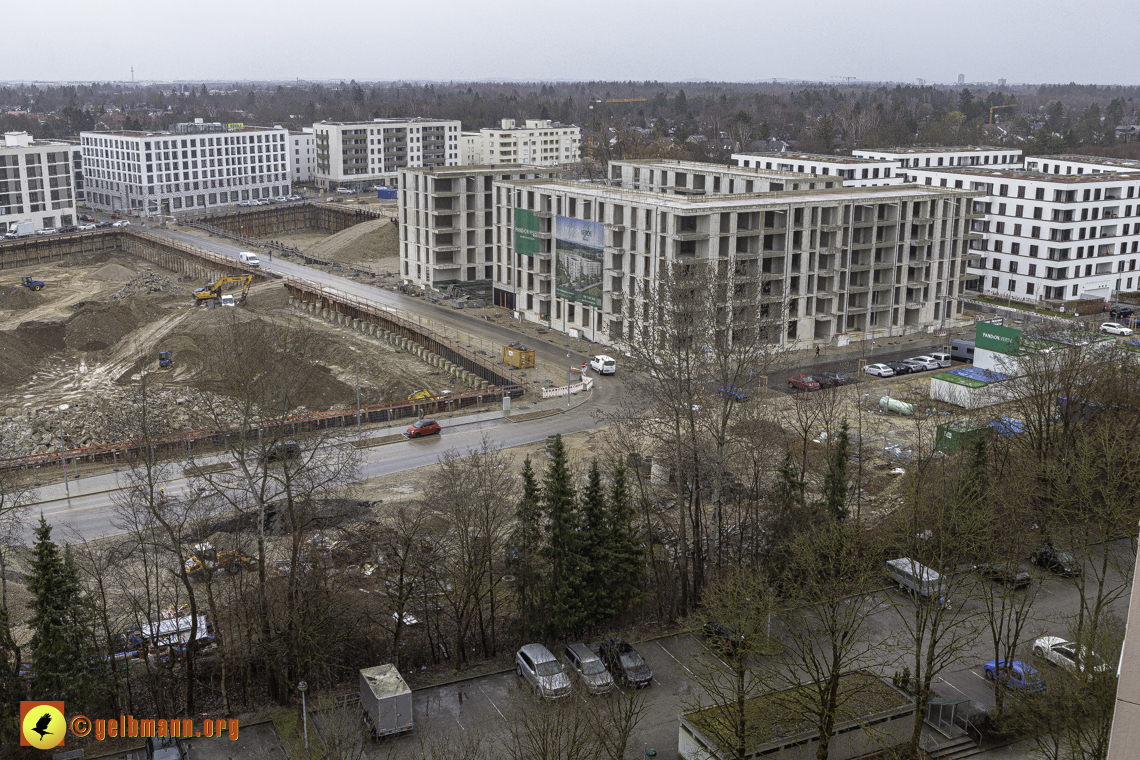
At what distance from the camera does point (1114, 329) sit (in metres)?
75.8

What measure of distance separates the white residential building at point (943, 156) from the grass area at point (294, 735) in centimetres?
9469

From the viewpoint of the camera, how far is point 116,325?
273ft

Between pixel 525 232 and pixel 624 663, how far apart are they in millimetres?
53783

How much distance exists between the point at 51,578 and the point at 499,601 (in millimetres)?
14165

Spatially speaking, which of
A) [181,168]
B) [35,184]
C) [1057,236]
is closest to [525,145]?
[181,168]

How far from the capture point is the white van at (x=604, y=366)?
6638cm

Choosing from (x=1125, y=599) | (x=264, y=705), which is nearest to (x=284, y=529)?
(x=264, y=705)

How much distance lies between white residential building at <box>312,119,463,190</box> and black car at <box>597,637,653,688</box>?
5807 inches

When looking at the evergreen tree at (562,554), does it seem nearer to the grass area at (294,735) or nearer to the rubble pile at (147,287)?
the grass area at (294,735)

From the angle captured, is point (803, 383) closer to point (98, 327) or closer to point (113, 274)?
point (98, 327)

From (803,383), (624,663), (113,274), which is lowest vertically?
(624,663)

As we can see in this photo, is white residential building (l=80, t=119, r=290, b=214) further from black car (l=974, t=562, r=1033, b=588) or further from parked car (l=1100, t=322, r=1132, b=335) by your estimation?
black car (l=974, t=562, r=1033, b=588)

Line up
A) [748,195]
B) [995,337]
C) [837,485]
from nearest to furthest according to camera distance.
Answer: [837,485]
[995,337]
[748,195]

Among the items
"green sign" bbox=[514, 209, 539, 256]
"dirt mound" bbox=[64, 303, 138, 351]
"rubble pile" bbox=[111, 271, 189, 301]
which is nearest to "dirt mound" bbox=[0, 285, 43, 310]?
"rubble pile" bbox=[111, 271, 189, 301]
